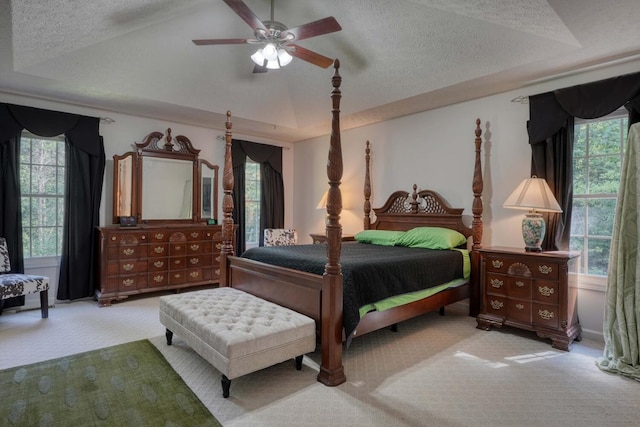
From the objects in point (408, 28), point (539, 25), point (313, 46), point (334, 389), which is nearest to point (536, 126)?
point (539, 25)

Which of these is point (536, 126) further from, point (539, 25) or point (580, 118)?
point (539, 25)

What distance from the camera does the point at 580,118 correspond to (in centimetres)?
336

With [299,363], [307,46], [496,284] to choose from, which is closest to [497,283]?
[496,284]

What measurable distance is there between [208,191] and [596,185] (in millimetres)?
4962

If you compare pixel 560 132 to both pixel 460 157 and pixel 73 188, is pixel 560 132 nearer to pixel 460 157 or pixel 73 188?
pixel 460 157

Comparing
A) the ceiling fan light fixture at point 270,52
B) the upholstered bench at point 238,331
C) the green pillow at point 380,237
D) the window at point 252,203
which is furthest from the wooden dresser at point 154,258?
the ceiling fan light fixture at point 270,52

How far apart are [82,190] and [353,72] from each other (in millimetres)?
3754

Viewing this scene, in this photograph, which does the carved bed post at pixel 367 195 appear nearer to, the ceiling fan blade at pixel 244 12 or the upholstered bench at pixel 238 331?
the upholstered bench at pixel 238 331

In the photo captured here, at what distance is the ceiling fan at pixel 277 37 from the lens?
248 cm

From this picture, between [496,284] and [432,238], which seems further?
[432,238]

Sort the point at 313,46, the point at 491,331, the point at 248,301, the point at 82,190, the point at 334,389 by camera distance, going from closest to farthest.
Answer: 1. the point at 334,389
2. the point at 248,301
3. the point at 491,331
4. the point at 313,46
5. the point at 82,190

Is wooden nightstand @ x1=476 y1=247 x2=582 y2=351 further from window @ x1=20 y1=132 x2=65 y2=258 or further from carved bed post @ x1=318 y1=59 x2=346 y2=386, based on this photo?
window @ x1=20 y1=132 x2=65 y2=258

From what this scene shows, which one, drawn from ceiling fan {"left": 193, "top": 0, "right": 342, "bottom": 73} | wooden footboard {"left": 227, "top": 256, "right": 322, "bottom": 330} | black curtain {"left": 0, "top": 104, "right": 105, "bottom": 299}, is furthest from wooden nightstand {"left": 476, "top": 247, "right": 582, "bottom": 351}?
black curtain {"left": 0, "top": 104, "right": 105, "bottom": 299}

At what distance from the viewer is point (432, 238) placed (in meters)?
3.99
